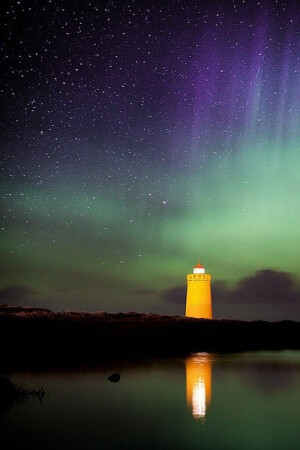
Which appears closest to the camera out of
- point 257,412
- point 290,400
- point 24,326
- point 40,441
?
point 40,441

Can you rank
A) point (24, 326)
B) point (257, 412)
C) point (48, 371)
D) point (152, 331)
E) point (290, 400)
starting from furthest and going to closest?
point (152, 331), point (24, 326), point (48, 371), point (290, 400), point (257, 412)

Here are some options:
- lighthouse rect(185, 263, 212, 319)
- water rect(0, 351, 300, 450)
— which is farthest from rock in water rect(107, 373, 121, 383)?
lighthouse rect(185, 263, 212, 319)

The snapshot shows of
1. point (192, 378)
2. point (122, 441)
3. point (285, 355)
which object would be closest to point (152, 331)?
point (285, 355)

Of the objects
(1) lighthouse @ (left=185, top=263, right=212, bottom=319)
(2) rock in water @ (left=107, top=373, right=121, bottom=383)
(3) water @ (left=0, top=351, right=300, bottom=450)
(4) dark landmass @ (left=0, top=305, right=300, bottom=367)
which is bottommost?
(3) water @ (left=0, top=351, right=300, bottom=450)

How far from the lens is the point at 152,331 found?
3209 centimetres

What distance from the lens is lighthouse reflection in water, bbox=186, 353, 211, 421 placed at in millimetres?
14594

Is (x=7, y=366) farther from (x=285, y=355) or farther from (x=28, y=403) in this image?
(x=285, y=355)

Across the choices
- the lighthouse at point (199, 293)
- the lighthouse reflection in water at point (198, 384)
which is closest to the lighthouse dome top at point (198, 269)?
the lighthouse at point (199, 293)

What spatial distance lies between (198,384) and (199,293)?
2486 centimetres

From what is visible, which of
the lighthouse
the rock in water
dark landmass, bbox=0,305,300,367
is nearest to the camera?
the rock in water

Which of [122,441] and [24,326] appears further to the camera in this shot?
[24,326]

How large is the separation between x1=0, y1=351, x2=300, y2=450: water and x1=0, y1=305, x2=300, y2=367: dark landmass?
3.99 meters

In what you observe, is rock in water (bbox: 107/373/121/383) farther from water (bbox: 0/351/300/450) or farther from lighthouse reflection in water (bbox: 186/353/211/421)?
lighthouse reflection in water (bbox: 186/353/211/421)

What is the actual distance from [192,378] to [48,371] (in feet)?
16.8
